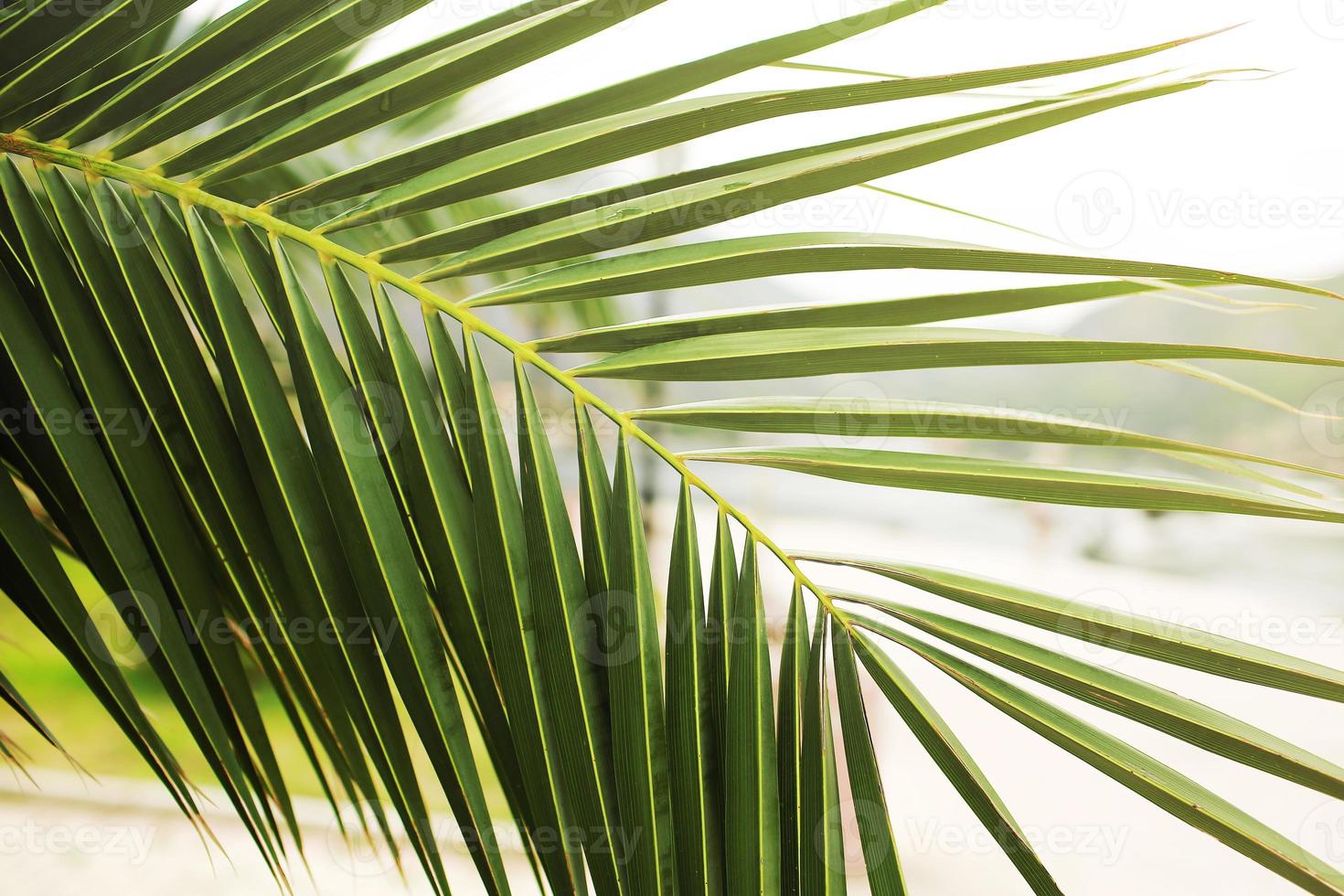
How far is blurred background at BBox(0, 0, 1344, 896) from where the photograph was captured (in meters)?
1.11

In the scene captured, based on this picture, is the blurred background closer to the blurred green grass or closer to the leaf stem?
the blurred green grass

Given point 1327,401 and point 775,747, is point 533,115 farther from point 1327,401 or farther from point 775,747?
point 1327,401

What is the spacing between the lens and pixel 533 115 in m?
0.38

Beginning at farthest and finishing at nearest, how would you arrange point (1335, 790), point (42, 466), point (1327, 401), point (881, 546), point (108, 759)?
1. point (108, 759)
2. point (881, 546)
3. point (1327, 401)
4. point (42, 466)
5. point (1335, 790)

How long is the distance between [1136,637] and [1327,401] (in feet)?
3.92

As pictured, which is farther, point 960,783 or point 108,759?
point 108,759

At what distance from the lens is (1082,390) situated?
1222 millimetres

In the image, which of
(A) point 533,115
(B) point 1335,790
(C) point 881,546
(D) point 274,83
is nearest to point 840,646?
(B) point 1335,790

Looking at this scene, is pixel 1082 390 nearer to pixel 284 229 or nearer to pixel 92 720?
pixel 284 229

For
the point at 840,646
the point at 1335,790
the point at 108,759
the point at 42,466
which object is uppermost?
the point at 42,466

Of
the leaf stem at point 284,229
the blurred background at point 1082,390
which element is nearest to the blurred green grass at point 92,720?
the blurred background at point 1082,390

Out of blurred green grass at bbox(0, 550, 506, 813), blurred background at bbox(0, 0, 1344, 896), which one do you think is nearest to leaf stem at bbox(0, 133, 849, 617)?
blurred background at bbox(0, 0, 1344, 896)

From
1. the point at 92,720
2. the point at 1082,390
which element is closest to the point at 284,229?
the point at 1082,390

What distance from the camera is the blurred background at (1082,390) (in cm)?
111
